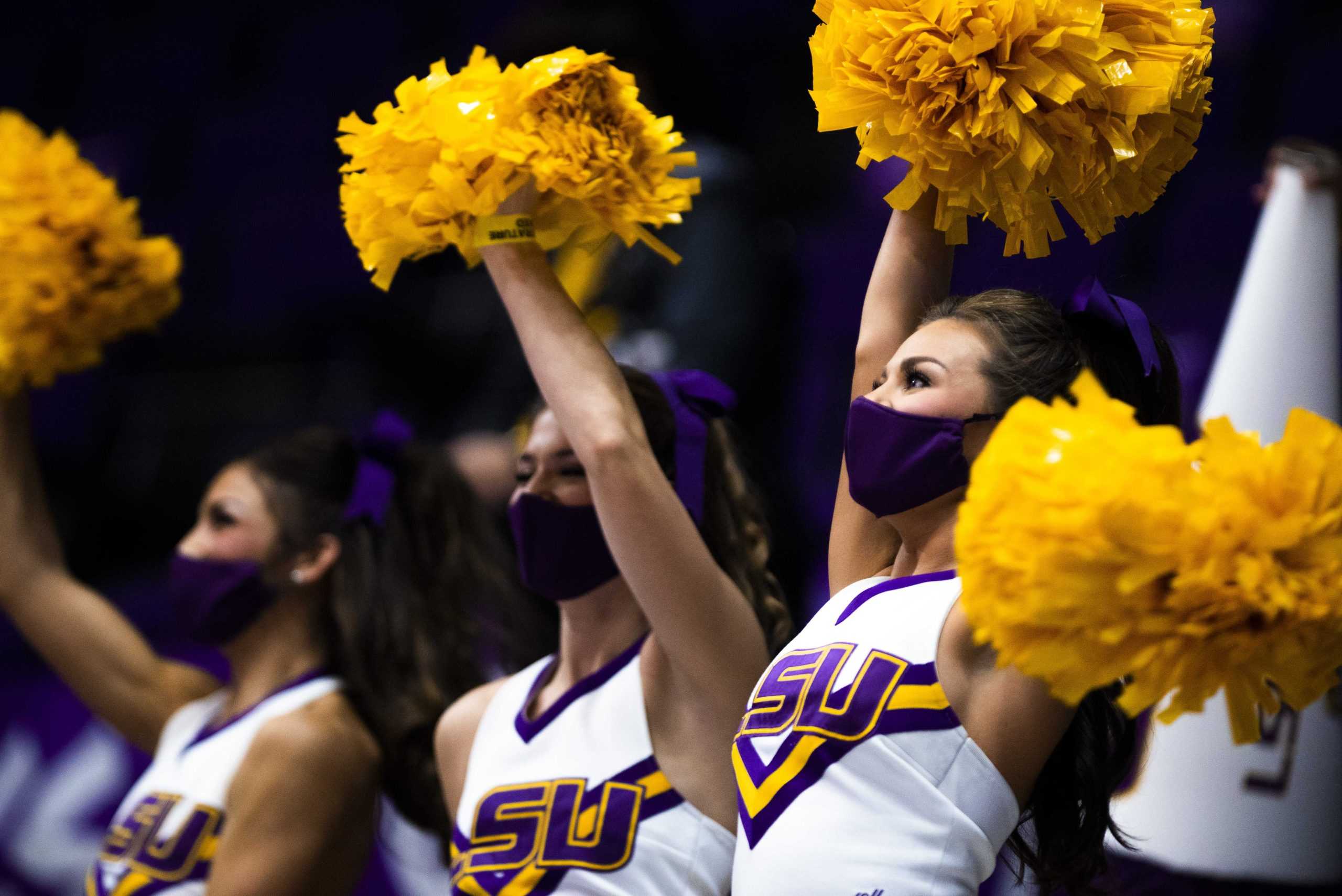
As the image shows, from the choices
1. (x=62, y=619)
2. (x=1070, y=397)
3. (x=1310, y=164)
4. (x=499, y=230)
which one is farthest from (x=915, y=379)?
(x=62, y=619)

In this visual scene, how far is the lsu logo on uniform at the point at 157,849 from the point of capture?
2.76 metres

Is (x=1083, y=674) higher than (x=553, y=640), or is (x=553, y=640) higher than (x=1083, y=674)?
(x=1083, y=674)

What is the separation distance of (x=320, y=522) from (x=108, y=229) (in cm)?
71

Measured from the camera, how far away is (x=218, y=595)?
9.81ft

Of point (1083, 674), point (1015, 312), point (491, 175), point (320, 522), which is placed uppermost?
point (491, 175)

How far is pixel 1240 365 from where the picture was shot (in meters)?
2.56

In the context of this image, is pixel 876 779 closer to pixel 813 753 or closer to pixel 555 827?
pixel 813 753

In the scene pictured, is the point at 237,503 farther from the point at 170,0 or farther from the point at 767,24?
the point at 170,0

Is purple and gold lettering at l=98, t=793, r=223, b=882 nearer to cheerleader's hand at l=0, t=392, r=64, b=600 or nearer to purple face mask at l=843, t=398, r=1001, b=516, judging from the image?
cheerleader's hand at l=0, t=392, r=64, b=600

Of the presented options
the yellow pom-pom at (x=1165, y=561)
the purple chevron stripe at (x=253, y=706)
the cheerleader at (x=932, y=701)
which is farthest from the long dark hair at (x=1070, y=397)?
the purple chevron stripe at (x=253, y=706)

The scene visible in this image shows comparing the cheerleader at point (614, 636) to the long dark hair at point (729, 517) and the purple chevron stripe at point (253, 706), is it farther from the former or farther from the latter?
the purple chevron stripe at point (253, 706)

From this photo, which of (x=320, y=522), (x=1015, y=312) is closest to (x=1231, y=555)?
(x=1015, y=312)

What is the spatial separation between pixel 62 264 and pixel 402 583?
90cm

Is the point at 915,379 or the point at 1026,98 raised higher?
the point at 1026,98
